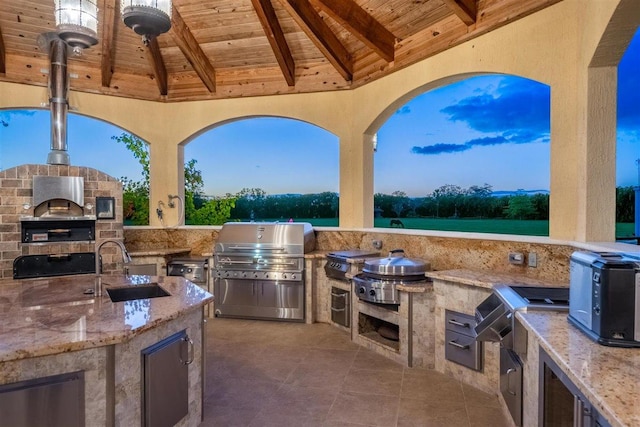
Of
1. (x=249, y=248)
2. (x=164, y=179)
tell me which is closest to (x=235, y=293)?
(x=249, y=248)

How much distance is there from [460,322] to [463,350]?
0.23 meters

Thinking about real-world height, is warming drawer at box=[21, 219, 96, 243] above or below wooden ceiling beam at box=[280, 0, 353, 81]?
below

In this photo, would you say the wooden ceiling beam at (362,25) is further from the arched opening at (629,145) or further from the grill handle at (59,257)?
the grill handle at (59,257)

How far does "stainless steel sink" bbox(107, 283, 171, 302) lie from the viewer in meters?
2.69

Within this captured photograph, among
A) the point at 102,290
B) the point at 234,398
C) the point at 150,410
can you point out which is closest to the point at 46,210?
the point at 102,290

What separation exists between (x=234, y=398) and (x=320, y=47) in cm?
394

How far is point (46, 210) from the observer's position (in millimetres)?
4625

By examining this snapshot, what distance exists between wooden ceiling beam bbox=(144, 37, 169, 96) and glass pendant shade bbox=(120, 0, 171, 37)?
10.3ft

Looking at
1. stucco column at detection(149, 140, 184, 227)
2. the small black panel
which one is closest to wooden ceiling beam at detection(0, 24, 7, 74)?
stucco column at detection(149, 140, 184, 227)

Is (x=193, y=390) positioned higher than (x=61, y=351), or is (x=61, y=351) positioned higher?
(x=61, y=351)

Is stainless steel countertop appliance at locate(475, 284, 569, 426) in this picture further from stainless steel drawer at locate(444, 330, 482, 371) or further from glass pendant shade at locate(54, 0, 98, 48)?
glass pendant shade at locate(54, 0, 98, 48)

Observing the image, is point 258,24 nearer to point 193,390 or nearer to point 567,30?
point 567,30

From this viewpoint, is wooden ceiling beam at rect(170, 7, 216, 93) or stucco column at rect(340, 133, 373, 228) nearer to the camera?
wooden ceiling beam at rect(170, 7, 216, 93)

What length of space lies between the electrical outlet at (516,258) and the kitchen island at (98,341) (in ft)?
8.27
